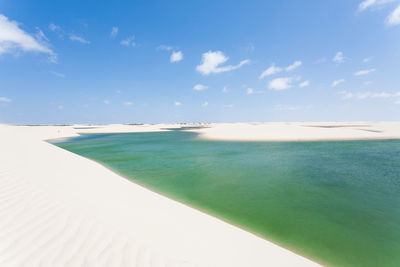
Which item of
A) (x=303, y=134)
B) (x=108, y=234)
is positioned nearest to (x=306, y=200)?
(x=108, y=234)

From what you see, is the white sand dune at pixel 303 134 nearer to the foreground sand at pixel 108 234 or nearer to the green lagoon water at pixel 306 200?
the green lagoon water at pixel 306 200

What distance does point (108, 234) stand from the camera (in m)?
3.37

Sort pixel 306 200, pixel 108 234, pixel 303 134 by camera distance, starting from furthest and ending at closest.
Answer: pixel 303 134, pixel 306 200, pixel 108 234

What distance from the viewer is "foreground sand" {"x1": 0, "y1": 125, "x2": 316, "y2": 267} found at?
2771 mm

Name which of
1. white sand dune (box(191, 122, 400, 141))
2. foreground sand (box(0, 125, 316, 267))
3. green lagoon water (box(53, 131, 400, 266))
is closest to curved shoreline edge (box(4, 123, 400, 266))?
foreground sand (box(0, 125, 316, 267))

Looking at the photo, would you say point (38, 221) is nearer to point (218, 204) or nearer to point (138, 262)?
point (138, 262)

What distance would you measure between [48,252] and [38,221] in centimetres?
125

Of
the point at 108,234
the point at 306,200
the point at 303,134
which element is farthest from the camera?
the point at 303,134

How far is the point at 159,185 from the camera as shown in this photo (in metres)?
8.77

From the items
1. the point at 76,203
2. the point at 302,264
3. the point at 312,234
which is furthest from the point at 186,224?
the point at 312,234

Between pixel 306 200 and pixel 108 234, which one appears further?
pixel 306 200

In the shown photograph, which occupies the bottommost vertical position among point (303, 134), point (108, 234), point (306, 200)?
point (306, 200)

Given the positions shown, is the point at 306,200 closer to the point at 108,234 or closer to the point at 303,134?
the point at 108,234

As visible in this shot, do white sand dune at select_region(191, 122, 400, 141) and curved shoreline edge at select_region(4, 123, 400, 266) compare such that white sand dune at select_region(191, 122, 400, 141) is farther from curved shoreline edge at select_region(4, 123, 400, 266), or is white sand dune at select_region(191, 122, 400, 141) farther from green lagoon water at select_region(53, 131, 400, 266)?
curved shoreline edge at select_region(4, 123, 400, 266)
